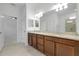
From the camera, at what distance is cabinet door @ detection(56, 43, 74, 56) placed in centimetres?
302

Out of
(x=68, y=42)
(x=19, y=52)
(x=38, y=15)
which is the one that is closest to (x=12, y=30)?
(x=38, y=15)

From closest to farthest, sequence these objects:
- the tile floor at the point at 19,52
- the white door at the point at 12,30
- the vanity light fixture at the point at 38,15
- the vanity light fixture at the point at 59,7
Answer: the tile floor at the point at 19,52
the vanity light fixture at the point at 59,7
the vanity light fixture at the point at 38,15
the white door at the point at 12,30

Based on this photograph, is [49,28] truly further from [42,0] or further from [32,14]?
[42,0]

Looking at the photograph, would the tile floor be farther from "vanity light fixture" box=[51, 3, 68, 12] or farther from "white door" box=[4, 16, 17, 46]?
"white door" box=[4, 16, 17, 46]

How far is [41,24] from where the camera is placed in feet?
24.5

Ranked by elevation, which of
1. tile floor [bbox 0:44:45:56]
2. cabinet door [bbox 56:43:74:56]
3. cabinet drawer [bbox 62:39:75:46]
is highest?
cabinet drawer [bbox 62:39:75:46]

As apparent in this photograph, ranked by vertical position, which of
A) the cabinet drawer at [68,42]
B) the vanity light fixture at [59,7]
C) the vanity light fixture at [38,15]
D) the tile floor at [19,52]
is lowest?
the tile floor at [19,52]

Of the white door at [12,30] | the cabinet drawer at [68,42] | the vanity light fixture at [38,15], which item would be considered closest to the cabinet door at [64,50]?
the cabinet drawer at [68,42]

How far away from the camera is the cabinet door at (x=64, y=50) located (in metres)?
3.02

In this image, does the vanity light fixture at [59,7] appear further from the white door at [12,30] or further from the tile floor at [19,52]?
the white door at [12,30]

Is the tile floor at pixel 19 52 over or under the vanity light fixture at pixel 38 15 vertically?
under

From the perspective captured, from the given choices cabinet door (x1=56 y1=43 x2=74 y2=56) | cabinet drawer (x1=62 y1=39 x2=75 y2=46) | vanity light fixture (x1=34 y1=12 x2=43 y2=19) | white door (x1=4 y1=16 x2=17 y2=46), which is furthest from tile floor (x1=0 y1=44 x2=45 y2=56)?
white door (x1=4 y1=16 x2=17 y2=46)

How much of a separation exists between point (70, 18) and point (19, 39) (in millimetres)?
5275

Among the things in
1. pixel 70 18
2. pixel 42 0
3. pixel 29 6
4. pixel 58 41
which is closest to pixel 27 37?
pixel 29 6
